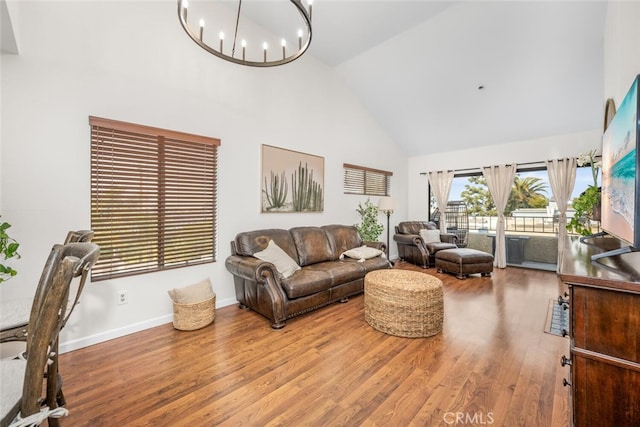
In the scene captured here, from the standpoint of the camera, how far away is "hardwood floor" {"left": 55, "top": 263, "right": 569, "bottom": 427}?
1.55 metres

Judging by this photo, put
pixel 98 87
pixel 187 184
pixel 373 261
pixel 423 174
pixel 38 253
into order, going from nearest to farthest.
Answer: pixel 38 253 < pixel 98 87 < pixel 187 184 < pixel 373 261 < pixel 423 174

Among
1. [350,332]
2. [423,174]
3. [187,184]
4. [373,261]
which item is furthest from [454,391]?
[423,174]

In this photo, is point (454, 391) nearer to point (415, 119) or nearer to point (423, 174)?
point (415, 119)

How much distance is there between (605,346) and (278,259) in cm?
259

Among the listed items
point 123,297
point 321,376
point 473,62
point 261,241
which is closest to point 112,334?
point 123,297

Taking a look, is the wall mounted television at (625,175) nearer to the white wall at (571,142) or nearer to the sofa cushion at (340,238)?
the white wall at (571,142)

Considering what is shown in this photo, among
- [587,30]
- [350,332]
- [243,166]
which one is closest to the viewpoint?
[350,332]

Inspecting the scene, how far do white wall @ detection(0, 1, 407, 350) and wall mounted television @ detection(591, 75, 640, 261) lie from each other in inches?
129

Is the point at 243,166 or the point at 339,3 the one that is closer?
the point at 339,3

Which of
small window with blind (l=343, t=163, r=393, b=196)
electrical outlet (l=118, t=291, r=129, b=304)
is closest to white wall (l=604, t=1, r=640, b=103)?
small window with blind (l=343, t=163, r=393, b=196)

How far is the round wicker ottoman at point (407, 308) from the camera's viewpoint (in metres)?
2.47

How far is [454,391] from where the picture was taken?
1.75 metres

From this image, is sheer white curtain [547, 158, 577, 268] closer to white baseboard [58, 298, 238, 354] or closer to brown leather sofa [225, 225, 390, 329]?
brown leather sofa [225, 225, 390, 329]

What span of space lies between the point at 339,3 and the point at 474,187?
4708 mm
